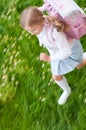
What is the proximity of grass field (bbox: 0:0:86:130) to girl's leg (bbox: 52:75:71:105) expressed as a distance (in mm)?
45

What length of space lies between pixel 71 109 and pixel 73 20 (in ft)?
3.06

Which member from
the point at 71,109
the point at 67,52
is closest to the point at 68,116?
the point at 71,109

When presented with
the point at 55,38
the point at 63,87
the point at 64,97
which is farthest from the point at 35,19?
the point at 64,97

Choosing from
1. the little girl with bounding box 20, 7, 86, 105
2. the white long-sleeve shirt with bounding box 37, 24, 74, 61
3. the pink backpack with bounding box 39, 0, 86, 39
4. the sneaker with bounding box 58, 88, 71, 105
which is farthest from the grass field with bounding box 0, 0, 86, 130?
the pink backpack with bounding box 39, 0, 86, 39

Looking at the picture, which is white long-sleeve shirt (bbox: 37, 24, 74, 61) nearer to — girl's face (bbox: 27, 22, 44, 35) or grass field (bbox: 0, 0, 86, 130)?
girl's face (bbox: 27, 22, 44, 35)

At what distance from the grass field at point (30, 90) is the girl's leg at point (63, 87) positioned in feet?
0.15

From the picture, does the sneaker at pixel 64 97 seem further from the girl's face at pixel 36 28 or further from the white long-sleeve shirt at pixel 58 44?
the girl's face at pixel 36 28

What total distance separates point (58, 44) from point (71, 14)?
8.9 inches

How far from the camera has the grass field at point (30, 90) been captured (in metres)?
4.33

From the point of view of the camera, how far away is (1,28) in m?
5.21

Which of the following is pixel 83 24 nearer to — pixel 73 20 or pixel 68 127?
pixel 73 20

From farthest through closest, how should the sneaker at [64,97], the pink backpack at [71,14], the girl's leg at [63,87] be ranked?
the sneaker at [64,97] → the girl's leg at [63,87] → the pink backpack at [71,14]

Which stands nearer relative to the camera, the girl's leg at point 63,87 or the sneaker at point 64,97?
the girl's leg at point 63,87

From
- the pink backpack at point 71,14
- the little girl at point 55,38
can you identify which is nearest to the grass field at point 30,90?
the little girl at point 55,38
